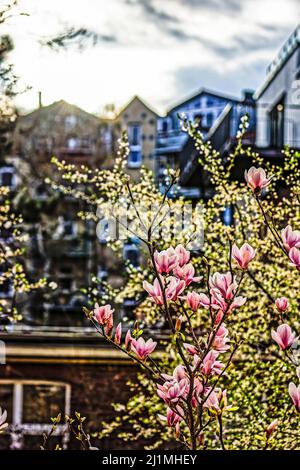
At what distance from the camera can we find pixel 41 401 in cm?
1270

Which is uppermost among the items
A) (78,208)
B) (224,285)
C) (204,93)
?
(204,93)

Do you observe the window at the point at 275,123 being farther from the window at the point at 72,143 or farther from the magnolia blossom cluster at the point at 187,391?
the window at the point at 72,143

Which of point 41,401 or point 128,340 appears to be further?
point 41,401

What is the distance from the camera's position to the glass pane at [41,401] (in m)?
12.6

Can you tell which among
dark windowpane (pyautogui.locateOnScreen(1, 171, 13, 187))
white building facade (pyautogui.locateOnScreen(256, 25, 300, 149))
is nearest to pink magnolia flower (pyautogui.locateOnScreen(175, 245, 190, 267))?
white building facade (pyautogui.locateOnScreen(256, 25, 300, 149))

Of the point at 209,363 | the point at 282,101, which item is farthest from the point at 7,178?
the point at 209,363

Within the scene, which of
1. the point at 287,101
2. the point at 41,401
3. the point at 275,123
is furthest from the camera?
the point at 41,401

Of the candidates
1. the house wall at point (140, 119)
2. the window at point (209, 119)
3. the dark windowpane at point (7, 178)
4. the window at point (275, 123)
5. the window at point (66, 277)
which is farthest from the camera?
the window at point (66, 277)

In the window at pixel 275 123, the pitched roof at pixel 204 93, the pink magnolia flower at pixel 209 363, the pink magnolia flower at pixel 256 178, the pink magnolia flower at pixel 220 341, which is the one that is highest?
the pitched roof at pixel 204 93

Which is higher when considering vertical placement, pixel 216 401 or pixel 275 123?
pixel 275 123

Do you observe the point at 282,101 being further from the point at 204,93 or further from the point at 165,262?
the point at 165,262

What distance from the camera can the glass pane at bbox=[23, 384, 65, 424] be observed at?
12.6 m

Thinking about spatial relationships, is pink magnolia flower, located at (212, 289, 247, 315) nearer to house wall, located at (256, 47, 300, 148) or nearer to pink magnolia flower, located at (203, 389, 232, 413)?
pink magnolia flower, located at (203, 389, 232, 413)

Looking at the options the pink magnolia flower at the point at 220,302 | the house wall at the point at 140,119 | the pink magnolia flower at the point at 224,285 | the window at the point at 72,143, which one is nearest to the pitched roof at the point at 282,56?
the house wall at the point at 140,119
